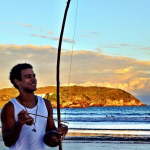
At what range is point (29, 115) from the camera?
2.55m

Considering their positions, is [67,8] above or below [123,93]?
above

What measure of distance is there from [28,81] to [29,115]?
258mm

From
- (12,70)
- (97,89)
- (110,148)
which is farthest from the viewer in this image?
(97,89)

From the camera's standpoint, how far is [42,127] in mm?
2678

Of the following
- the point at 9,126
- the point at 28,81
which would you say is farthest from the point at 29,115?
the point at 28,81

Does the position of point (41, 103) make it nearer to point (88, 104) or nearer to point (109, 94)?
point (88, 104)

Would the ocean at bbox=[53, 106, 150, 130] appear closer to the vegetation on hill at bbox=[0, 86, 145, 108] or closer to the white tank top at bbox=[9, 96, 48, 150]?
the white tank top at bbox=[9, 96, 48, 150]

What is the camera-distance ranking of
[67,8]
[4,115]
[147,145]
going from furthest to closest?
[147,145] < [67,8] < [4,115]

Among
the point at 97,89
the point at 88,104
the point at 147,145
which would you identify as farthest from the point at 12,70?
the point at 97,89

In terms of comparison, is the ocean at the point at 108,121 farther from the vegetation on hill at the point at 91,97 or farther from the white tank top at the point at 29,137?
the vegetation on hill at the point at 91,97

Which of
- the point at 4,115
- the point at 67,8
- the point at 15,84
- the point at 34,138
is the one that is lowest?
the point at 34,138

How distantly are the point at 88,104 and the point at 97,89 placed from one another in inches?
221

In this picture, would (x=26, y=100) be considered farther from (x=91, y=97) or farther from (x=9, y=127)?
(x=91, y=97)

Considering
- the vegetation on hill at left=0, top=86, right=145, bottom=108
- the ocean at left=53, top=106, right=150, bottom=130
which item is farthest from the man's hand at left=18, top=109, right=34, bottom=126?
the vegetation on hill at left=0, top=86, right=145, bottom=108
